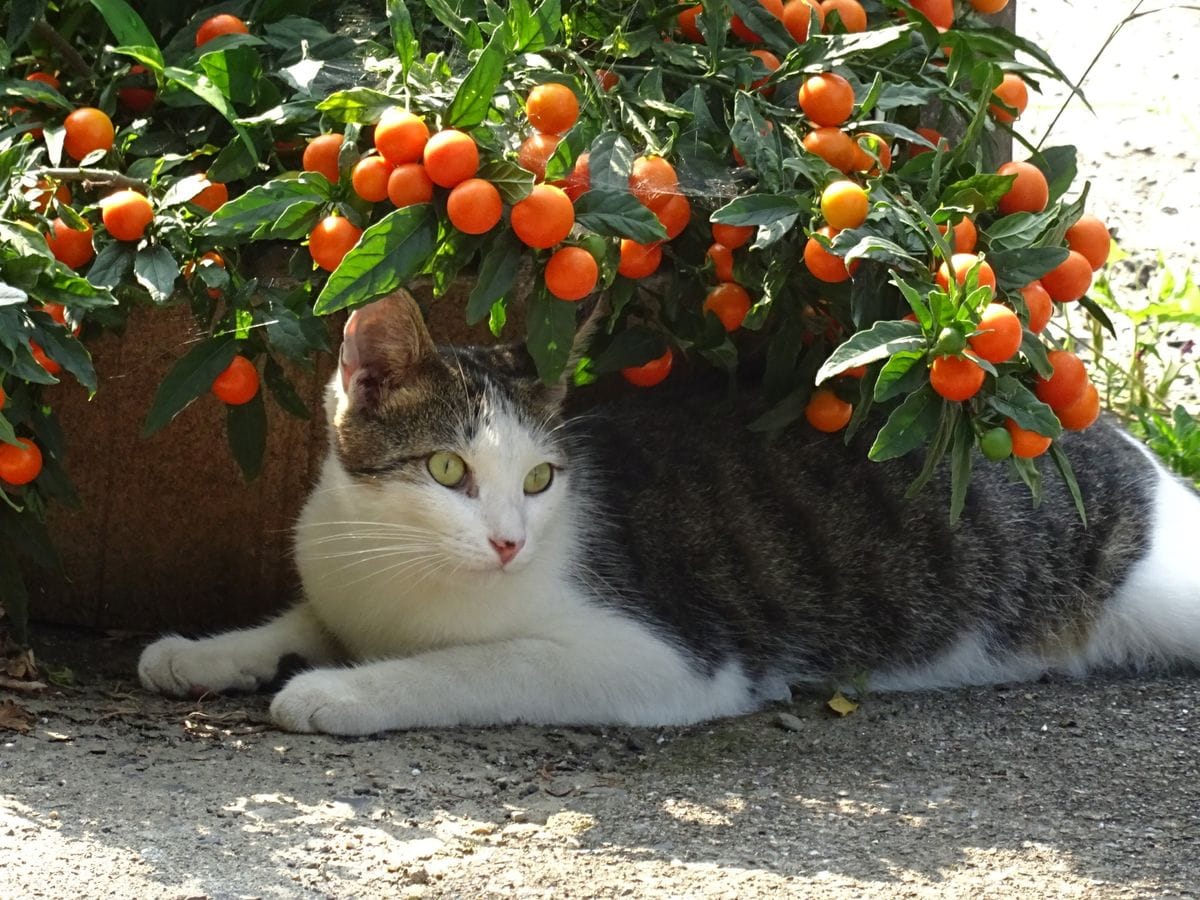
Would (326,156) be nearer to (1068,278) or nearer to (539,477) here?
(539,477)

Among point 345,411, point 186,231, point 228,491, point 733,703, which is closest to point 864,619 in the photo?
point 733,703

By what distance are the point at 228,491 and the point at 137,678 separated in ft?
1.87

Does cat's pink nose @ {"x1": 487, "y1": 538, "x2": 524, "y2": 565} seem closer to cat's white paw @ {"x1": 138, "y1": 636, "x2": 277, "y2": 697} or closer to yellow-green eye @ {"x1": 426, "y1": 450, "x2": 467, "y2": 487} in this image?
yellow-green eye @ {"x1": 426, "y1": 450, "x2": 467, "y2": 487}

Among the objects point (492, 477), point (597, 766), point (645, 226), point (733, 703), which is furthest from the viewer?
point (733, 703)

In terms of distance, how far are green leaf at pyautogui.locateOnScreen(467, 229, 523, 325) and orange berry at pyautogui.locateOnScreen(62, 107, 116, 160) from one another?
2.53 feet

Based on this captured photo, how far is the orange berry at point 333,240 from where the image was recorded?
7.52 ft

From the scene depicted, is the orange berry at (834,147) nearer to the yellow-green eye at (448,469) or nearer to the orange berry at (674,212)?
the orange berry at (674,212)

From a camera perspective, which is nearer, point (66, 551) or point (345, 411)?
point (345, 411)

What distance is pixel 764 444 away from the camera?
12.3 ft

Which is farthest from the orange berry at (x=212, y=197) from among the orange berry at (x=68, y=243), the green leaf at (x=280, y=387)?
the green leaf at (x=280, y=387)

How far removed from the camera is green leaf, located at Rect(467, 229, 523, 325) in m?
2.27

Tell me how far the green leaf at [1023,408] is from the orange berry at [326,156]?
1.15 meters

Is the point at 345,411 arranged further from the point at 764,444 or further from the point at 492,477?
the point at 764,444

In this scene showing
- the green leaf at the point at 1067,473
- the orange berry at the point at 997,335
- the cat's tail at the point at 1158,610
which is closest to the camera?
the orange berry at the point at 997,335
